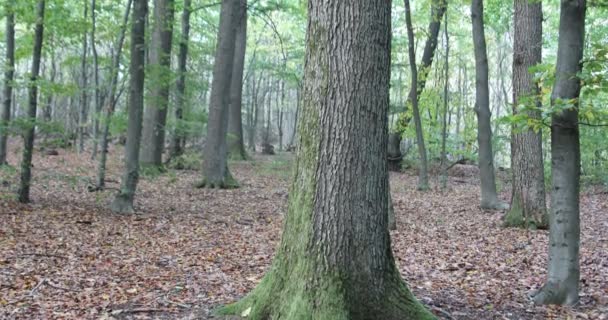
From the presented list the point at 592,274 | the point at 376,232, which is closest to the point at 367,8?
the point at 376,232

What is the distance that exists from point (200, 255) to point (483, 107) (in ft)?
25.5

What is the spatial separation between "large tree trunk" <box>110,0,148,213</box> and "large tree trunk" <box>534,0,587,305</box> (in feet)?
24.0

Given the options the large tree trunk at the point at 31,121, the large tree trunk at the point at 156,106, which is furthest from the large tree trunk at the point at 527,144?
the large tree trunk at the point at 156,106

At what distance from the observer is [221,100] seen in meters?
14.4

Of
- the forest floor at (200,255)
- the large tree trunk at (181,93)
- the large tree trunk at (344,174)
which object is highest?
the large tree trunk at (181,93)

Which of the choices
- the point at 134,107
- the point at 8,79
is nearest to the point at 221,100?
the point at 134,107

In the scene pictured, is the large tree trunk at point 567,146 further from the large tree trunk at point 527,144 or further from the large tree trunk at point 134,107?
the large tree trunk at point 134,107

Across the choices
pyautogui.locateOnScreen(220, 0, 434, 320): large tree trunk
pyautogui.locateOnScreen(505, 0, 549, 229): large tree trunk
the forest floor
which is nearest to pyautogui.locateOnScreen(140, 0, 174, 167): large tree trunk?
the forest floor

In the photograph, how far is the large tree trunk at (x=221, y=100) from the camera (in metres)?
14.2

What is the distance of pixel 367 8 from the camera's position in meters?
3.91

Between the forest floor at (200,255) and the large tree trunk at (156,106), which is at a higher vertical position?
the large tree trunk at (156,106)

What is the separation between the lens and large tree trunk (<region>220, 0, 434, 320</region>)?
12.7 ft

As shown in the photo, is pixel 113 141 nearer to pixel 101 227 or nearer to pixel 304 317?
pixel 101 227

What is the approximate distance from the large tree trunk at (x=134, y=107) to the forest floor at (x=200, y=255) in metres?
0.39
